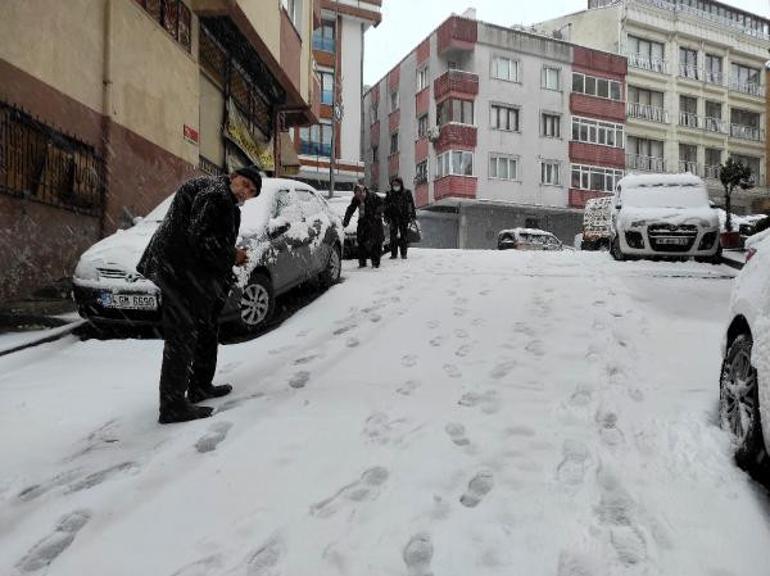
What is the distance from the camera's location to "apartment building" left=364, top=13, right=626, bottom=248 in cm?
3266

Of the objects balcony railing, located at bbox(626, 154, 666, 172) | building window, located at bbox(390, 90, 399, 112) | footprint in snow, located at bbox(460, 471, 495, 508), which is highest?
building window, located at bbox(390, 90, 399, 112)

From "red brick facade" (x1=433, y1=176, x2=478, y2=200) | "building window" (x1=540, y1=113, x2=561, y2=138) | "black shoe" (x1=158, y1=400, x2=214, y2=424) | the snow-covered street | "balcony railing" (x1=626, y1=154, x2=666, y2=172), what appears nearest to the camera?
the snow-covered street

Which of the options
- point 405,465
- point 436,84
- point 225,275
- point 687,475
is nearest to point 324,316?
point 225,275

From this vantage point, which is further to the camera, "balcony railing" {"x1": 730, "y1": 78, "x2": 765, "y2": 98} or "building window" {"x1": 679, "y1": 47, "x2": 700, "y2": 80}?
"balcony railing" {"x1": 730, "y1": 78, "x2": 765, "y2": 98}

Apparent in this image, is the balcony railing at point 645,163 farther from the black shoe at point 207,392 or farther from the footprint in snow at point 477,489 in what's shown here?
the footprint in snow at point 477,489

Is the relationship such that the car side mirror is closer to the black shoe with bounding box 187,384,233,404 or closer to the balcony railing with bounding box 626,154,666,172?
the black shoe with bounding box 187,384,233,404

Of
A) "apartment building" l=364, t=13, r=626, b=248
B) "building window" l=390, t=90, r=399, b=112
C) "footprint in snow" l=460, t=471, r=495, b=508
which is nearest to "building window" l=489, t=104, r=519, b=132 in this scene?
"apartment building" l=364, t=13, r=626, b=248

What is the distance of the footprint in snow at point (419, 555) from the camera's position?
2.45 metres

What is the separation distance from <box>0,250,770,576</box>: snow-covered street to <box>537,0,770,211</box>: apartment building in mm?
35446

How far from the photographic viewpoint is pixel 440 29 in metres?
33.5

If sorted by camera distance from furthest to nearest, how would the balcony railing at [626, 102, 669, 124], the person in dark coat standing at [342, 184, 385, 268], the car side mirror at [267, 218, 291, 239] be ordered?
the balcony railing at [626, 102, 669, 124] → the person in dark coat standing at [342, 184, 385, 268] → the car side mirror at [267, 218, 291, 239]

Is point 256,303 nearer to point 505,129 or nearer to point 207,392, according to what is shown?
point 207,392

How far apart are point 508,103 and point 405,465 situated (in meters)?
32.7

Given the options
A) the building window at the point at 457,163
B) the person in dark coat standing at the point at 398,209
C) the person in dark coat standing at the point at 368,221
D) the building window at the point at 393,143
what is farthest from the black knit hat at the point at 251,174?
the building window at the point at 393,143
